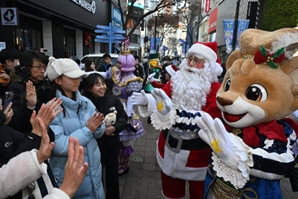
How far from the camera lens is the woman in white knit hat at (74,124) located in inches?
79.0

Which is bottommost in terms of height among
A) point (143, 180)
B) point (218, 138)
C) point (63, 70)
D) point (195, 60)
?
point (143, 180)

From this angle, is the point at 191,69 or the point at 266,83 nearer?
the point at 266,83

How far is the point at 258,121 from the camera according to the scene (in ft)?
5.32

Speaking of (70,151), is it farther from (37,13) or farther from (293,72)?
(37,13)

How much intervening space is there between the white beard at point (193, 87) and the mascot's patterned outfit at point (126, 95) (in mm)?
1266

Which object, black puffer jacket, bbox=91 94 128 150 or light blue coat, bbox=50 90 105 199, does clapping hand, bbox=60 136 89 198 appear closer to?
light blue coat, bbox=50 90 105 199

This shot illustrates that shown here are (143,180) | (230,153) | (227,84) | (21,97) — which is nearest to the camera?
(230,153)

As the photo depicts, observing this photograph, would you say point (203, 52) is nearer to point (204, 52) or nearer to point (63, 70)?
point (204, 52)

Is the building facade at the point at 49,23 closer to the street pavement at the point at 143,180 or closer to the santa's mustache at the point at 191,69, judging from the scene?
the street pavement at the point at 143,180

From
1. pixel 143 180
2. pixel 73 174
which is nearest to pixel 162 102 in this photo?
pixel 73 174

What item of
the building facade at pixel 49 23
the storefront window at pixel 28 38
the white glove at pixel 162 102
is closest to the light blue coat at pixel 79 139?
the white glove at pixel 162 102

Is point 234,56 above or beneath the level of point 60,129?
above

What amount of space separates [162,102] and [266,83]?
0.95 m

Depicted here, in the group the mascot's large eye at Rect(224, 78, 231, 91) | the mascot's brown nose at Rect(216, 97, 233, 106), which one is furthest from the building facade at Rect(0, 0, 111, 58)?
the mascot's brown nose at Rect(216, 97, 233, 106)
